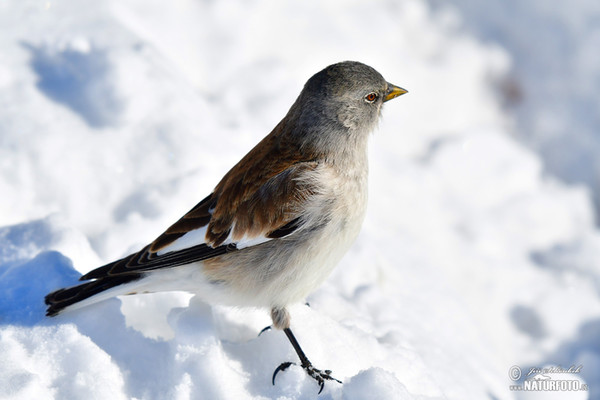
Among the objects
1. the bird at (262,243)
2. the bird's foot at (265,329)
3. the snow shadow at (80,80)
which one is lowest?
the bird's foot at (265,329)

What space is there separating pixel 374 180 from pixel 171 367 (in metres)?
2.55

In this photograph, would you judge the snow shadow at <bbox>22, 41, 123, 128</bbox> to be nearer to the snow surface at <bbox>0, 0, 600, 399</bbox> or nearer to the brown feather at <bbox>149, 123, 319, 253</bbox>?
the snow surface at <bbox>0, 0, 600, 399</bbox>

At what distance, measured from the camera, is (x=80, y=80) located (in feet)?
13.3

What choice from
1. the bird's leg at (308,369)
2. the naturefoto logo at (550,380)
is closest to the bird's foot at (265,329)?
the bird's leg at (308,369)

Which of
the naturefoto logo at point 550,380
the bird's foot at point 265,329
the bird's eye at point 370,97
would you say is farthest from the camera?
the naturefoto logo at point 550,380

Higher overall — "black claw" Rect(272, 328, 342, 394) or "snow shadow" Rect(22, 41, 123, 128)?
"snow shadow" Rect(22, 41, 123, 128)

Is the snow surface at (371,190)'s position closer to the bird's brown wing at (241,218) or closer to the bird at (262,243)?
the bird at (262,243)

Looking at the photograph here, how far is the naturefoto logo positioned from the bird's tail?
2.26 m

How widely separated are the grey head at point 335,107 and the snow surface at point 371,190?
0.87 m

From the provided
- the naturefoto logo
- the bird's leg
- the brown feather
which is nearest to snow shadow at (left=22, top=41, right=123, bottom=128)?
the brown feather

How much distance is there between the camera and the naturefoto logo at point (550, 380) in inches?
135

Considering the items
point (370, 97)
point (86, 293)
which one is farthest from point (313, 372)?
point (370, 97)

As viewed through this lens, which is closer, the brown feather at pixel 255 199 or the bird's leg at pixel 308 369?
the bird's leg at pixel 308 369

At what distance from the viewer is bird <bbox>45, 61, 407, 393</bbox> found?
2723mm
